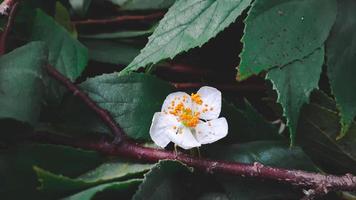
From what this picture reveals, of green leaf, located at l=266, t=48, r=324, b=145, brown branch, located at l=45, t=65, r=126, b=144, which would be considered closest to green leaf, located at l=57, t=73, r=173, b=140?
brown branch, located at l=45, t=65, r=126, b=144

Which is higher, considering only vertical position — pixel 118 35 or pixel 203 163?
pixel 118 35

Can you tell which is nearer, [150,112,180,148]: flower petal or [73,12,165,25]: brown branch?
[150,112,180,148]: flower petal

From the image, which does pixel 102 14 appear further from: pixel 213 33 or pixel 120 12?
pixel 213 33

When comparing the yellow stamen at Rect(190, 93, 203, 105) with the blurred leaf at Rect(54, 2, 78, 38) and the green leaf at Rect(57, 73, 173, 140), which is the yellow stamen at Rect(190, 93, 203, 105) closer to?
the green leaf at Rect(57, 73, 173, 140)

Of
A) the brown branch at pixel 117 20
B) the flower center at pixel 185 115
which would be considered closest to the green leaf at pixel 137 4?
the brown branch at pixel 117 20

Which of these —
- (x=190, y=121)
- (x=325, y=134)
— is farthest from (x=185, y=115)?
(x=325, y=134)

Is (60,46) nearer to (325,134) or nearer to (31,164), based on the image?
(31,164)
